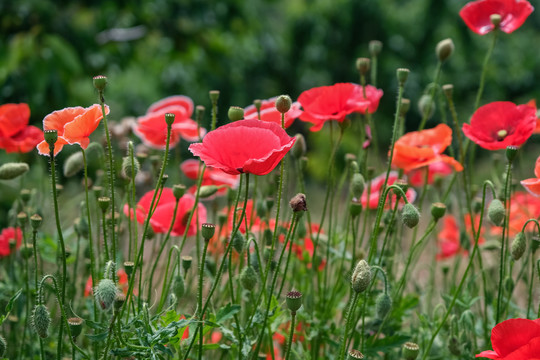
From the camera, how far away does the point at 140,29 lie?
4.06 m

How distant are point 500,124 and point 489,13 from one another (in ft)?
1.14

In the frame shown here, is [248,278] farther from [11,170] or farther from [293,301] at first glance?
[11,170]

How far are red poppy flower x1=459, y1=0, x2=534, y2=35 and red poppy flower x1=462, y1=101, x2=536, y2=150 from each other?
0.77 feet

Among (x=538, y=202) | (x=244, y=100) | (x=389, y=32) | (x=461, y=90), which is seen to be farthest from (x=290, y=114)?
(x=461, y=90)

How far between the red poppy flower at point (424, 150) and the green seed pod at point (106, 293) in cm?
71

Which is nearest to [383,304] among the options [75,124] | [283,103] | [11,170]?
[283,103]

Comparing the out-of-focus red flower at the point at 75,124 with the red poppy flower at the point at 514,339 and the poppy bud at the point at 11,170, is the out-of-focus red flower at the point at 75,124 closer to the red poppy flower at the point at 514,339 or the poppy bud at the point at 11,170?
the poppy bud at the point at 11,170

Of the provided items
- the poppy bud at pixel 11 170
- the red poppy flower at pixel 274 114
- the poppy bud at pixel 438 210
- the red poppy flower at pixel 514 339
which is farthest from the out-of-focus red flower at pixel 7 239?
the red poppy flower at pixel 514 339

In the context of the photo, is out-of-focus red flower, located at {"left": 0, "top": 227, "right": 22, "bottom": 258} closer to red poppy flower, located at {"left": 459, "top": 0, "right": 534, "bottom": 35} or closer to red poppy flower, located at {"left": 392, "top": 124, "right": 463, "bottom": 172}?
red poppy flower, located at {"left": 392, "top": 124, "right": 463, "bottom": 172}

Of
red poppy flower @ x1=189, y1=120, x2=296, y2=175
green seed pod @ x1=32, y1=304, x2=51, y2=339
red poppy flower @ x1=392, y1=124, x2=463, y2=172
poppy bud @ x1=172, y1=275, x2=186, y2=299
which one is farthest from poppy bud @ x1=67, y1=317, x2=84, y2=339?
red poppy flower @ x1=392, y1=124, x2=463, y2=172

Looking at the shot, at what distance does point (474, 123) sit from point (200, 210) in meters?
0.62

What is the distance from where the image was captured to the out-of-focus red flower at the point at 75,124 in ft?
3.55

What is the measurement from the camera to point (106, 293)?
0.97m

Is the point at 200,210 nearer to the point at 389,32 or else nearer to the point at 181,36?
the point at 181,36
